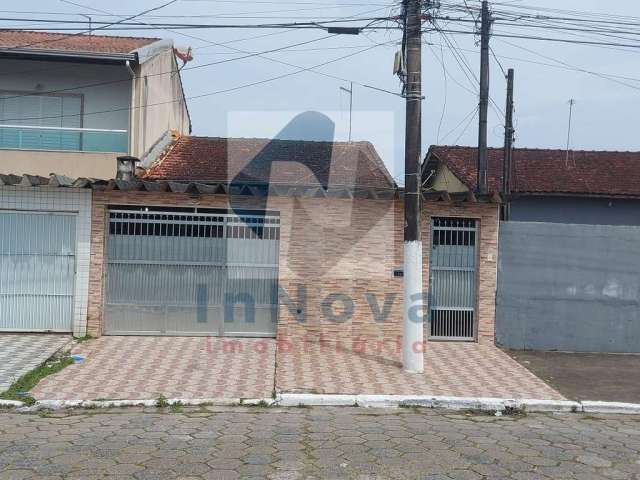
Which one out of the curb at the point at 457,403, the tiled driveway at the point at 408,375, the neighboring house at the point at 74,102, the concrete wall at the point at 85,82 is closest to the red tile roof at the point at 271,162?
the neighboring house at the point at 74,102

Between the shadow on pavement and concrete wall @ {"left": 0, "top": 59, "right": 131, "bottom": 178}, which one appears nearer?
the shadow on pavement

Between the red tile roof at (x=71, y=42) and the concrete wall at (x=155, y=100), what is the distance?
0.65 meters

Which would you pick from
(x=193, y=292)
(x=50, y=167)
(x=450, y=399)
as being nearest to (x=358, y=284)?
(x=193, y=292)

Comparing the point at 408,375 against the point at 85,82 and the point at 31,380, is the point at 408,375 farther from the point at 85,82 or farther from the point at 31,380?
the point at 85,82

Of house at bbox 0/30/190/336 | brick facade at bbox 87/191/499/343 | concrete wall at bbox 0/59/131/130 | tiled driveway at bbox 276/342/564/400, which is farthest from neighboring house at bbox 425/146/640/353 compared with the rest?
concrete wall at bbox 0/59/131/130

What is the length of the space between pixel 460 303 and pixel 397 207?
196 centimetres

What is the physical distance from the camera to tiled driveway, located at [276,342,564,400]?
25.9 ft

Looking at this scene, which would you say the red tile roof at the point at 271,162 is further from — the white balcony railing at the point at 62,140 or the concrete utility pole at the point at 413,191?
the concrete utility pole at the point at 413,191

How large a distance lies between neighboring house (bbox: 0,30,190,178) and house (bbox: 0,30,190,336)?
0.02 metres

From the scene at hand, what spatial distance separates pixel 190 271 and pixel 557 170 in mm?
14017

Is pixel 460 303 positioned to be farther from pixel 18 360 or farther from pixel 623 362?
pixel 18 360

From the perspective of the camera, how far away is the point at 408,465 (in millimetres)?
5188

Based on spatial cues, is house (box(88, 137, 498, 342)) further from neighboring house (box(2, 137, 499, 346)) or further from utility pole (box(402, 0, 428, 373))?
utility pole (box(402, 0, 428, 373))

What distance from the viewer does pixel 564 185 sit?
757 inches
